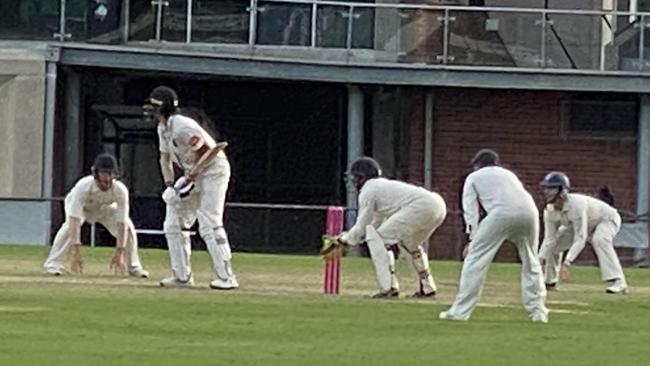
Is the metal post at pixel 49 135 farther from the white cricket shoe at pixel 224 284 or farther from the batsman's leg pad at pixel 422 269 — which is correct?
the batsman's leg pad at pixel 422 269

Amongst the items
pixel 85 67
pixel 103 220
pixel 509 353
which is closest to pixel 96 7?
pixel 85 67

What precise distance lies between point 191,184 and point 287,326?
4.28m

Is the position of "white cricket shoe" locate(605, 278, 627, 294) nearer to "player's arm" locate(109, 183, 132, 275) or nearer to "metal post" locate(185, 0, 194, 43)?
"player's arm" locate(109, 183, 132, 275)

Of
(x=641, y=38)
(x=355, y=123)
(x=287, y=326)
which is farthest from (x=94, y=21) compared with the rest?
(x=287, y=326)

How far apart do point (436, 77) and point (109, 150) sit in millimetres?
7043

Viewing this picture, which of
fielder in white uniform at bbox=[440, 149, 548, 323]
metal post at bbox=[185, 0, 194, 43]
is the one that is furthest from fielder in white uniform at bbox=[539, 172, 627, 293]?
metal post at bbox=[185, 0, 194, 43]

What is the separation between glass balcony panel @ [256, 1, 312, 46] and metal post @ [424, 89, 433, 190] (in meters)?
3.66

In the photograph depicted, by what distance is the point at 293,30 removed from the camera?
1446 inches

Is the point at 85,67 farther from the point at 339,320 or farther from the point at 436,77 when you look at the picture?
the point at 339,320

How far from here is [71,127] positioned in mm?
38500

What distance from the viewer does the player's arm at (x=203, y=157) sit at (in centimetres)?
2041

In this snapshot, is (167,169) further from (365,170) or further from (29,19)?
(29,19)

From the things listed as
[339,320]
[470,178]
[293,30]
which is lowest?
[339,320]

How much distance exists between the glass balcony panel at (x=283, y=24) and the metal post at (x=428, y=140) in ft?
12.0
